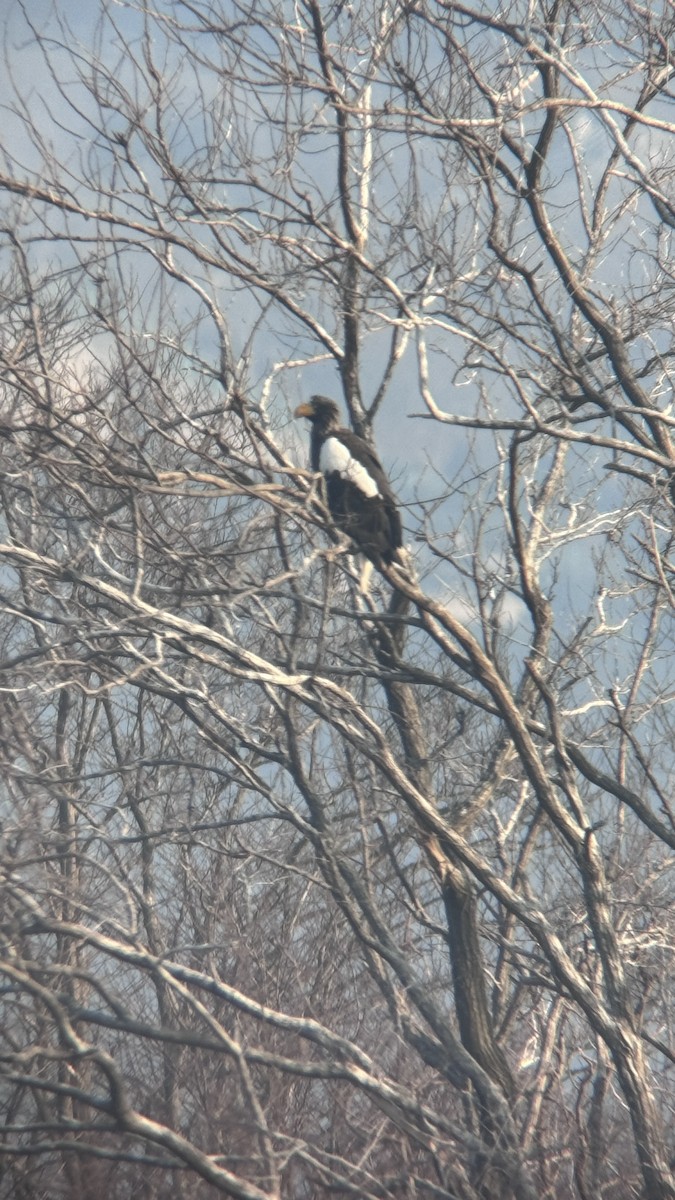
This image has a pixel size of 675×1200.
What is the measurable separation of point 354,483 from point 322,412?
2.81ft

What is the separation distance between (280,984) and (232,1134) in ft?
3.22

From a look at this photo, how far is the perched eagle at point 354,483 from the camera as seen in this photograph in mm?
6164

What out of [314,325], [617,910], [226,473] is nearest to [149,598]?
[314,325]

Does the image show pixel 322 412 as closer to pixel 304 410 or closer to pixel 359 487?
pixel 304 410

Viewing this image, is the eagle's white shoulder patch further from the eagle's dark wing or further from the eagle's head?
the eagle's head

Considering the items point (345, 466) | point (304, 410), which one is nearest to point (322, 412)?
point (304, 410)

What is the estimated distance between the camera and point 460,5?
548 centimetres

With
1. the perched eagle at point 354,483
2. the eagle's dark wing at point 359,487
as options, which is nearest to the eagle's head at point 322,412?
the perched eagle at point 354,483

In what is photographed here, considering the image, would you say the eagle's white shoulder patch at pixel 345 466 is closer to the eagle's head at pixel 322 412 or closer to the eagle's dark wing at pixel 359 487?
the eagle's dark wing at pixel 359 487

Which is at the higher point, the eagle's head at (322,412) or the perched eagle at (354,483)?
the eagle's head at (322,412)

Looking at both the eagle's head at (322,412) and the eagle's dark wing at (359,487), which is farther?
the eagle's head at (322,412)

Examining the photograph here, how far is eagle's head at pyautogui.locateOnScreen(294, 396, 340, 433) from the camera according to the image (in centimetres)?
748

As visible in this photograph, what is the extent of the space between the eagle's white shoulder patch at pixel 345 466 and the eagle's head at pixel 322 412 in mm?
350

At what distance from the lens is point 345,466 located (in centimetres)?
699
